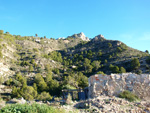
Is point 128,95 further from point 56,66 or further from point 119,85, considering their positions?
point 56,66

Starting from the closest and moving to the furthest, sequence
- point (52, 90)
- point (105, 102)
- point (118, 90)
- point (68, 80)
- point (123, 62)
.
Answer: point (105, 102) < point (118, 90) < point (52, 90) < point (68, 80) < point (123, 62)

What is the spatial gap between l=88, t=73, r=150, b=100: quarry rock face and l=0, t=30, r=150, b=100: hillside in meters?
12.8

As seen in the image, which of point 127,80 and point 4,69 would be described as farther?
point 4,69

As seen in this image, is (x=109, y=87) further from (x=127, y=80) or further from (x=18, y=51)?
(x=18, y=51)

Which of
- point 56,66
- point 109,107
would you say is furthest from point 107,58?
point 109,107

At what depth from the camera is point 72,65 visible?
44.3 meters

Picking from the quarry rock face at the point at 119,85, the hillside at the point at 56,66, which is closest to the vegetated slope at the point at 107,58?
the hillside at the point at 56,66

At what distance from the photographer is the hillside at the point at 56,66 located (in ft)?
92.4

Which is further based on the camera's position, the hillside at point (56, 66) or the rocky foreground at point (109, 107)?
the hillside at point (56, 66)

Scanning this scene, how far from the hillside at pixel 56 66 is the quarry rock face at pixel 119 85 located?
42.1ft

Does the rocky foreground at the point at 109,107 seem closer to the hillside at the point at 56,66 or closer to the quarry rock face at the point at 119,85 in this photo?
the quarry rock face at the point at 119,85

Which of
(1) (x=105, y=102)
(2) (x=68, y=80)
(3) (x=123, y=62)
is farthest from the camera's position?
(3) (x=123, y=62)

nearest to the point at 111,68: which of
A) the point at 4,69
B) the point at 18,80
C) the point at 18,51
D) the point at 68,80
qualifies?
the point at 68,80

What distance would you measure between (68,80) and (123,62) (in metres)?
16.2
